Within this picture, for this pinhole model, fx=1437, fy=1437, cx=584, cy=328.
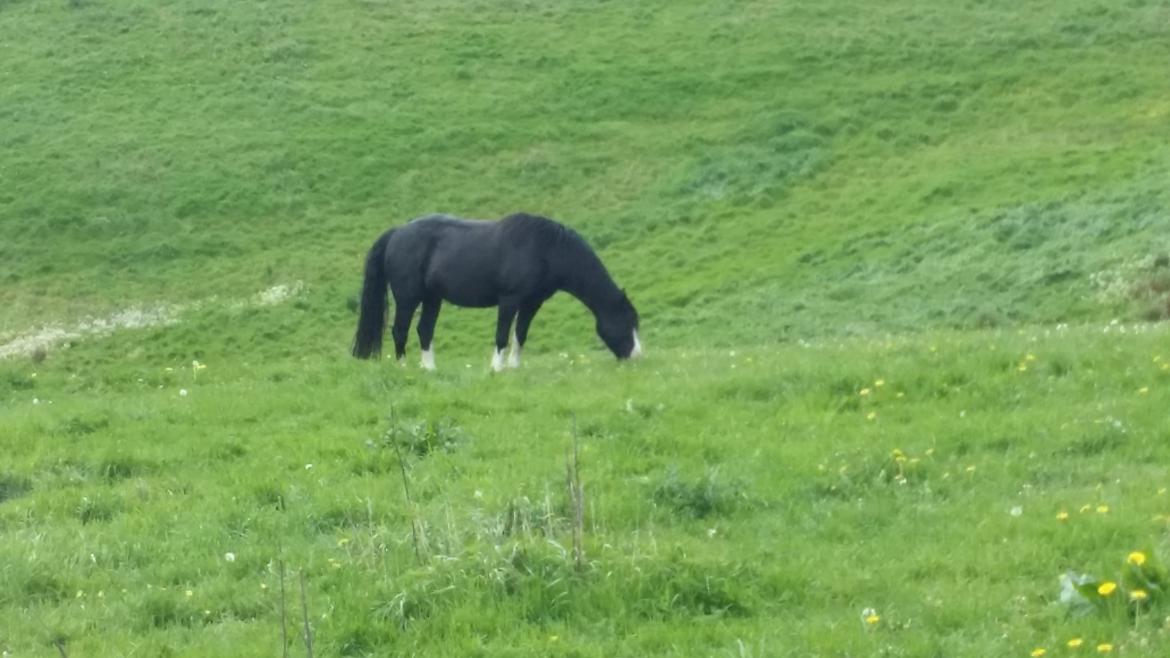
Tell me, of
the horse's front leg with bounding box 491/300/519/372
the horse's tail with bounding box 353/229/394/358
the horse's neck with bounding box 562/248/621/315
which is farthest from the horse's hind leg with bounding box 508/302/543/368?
the horse's tail with bounding box 353/229/394/358

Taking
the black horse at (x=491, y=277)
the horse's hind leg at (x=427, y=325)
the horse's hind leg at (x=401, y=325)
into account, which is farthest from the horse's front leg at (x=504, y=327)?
the horse's hind leg at (x=401, y=325)

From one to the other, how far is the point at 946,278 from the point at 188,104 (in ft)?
91.2

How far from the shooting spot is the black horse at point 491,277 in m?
18.2

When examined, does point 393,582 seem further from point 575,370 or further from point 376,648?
point 575,370

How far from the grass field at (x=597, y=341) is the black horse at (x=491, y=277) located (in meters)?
0.83

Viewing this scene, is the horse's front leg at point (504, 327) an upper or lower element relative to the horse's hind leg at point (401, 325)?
upper

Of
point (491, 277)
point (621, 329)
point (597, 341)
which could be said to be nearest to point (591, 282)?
point (621, 329)

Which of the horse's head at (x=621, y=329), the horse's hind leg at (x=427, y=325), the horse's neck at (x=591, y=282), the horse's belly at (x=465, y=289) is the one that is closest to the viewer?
the horse's head at (x=621, y=329)

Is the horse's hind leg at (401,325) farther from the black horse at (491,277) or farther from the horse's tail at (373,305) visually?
the horse's tail at (373,305)

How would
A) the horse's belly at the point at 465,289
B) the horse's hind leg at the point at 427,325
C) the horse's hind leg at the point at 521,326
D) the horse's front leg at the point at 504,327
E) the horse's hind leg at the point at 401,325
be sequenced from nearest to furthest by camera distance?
1. the horse's front leg at the point at 504,327
2. the horse's hind leg at the point at 521,326
3. the horse's belly at the point at 465,289
4. the horse's hind leg at the point at 427,325
5. the horse's hind leg at the point at 401,325

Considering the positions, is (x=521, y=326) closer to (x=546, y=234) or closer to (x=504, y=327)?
(x=504, y=327)

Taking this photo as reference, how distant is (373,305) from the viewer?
19250 millimetres

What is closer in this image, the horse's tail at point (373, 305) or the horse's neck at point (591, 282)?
the horse's neck at point (591, 282)

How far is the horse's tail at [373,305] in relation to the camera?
19172 millimetres
